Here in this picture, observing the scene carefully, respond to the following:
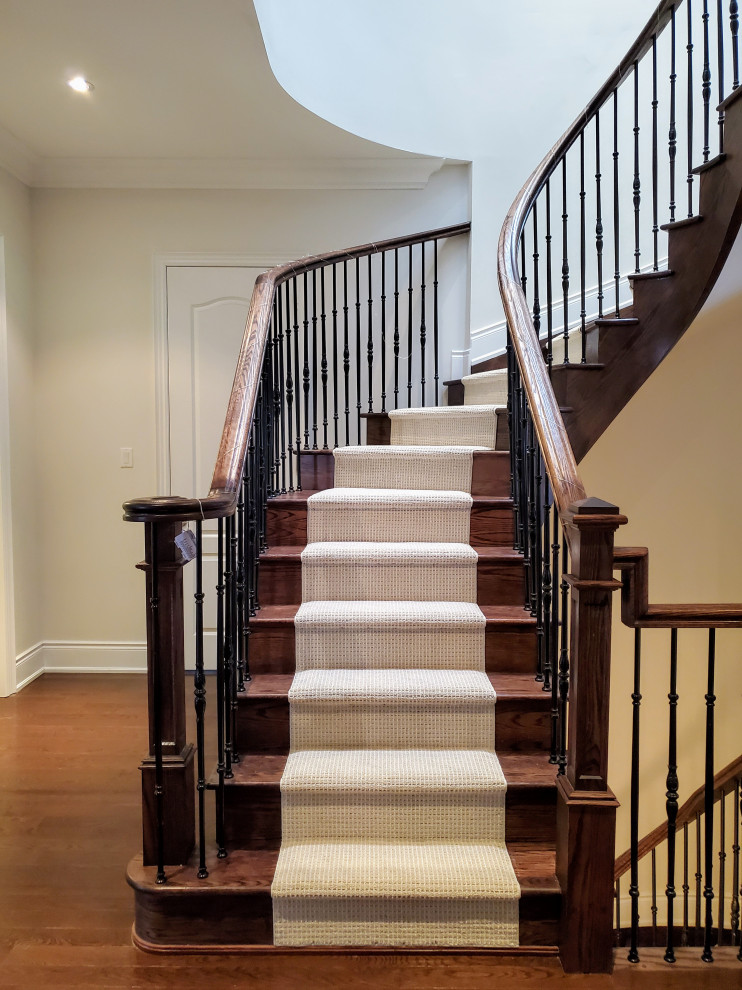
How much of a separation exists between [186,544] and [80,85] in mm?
2443

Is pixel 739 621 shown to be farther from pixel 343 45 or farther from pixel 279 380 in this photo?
pixel 343 45

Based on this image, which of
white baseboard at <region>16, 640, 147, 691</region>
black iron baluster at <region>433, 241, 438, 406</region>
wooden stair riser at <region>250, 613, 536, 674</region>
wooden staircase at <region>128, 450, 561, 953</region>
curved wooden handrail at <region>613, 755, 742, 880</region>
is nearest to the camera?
wooden staircase at <region>128, 450, 561, 953</region>

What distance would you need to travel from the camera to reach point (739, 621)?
1.50m

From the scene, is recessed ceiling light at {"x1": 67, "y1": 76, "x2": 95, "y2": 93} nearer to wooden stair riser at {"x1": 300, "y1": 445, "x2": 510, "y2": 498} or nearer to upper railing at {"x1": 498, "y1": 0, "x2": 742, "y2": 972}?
upper railing at {"x1": 498, "y1": 0, "x2": 742, "y2": 972}

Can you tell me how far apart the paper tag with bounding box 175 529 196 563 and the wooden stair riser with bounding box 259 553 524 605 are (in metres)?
0.68

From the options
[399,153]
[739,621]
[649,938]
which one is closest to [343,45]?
[399,153]

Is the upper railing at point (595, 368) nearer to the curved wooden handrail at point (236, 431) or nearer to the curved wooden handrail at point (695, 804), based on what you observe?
the curved wooden handrail at point (236, 431)

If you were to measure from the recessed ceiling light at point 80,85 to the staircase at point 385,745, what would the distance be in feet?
6.70

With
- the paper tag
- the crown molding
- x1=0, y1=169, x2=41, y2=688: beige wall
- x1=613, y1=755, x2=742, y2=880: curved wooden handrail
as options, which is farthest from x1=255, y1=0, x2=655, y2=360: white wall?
the paper tag

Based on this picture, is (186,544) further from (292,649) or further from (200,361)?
(200,361)

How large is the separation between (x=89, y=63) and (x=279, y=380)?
1493 millimetres

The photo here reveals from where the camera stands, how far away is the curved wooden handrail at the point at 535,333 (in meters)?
1.69

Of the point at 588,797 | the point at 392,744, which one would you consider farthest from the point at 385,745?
the point at 588,797

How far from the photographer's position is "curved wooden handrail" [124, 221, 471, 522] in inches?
62.6
